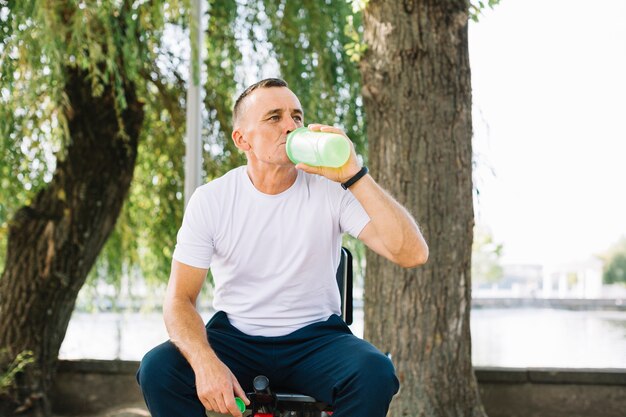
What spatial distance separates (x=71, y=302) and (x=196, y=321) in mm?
3684

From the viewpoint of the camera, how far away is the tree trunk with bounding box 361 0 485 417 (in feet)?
13.7

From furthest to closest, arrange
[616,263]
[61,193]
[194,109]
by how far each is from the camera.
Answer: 1. [616,263]
2. [61,193]
3. [194,109]

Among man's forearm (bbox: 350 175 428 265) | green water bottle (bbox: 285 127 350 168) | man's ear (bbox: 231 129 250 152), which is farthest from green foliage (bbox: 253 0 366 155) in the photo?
green water bottle (bbox: 285 127 350 168)

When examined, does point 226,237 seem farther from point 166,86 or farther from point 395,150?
point 166,86

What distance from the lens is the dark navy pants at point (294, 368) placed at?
2.12 meters

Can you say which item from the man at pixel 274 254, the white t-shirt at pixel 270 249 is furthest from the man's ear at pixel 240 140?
the white t-shirt at pixel 270 249

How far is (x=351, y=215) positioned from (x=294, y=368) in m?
0.44

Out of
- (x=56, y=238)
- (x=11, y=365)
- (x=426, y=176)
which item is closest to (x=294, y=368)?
(x=426, y=176)

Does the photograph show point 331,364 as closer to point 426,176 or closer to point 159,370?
point 159,370

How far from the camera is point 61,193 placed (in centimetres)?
555

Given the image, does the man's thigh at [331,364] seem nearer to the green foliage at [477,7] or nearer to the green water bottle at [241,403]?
the green water bottle at [241,403]

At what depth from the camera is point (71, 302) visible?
5.71m

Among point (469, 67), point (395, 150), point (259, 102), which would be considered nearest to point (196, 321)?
point (259, 102)

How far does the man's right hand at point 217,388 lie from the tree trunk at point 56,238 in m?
3.55
